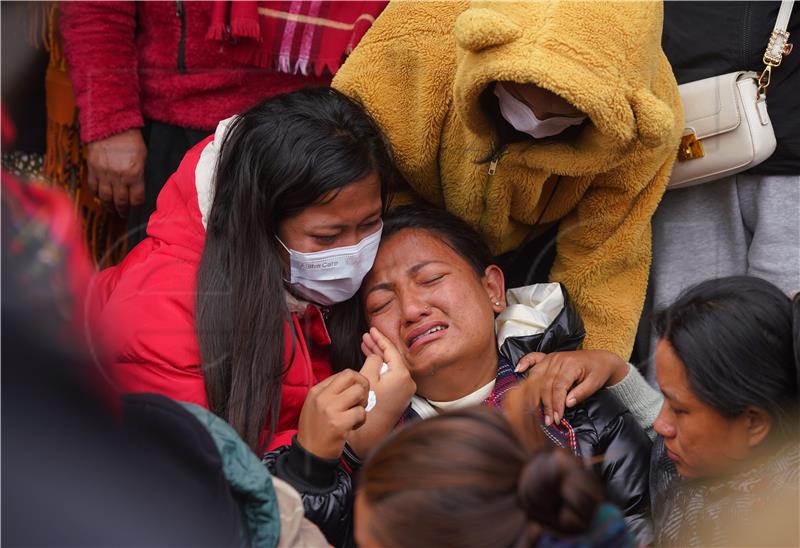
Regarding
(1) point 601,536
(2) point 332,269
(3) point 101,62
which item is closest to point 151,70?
(3) point 101,62

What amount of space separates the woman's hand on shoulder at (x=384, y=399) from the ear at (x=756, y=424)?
65 cm

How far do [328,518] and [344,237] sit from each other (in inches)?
22.8

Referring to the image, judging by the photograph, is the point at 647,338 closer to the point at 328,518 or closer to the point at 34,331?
the point at 328,518

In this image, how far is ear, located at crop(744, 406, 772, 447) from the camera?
5.02 feet

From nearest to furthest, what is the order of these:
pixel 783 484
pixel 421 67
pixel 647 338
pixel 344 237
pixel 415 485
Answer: pixel 415 485, pixel 783 484, pixel 344 237, pixel 421 67, pixel 647 338

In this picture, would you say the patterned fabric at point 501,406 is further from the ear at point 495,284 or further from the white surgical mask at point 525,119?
the white surgical mask at point 525,119

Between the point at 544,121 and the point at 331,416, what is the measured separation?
2.49 ft

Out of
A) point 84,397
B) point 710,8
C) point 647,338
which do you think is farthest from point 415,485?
point 710,8

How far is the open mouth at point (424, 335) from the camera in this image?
198cm

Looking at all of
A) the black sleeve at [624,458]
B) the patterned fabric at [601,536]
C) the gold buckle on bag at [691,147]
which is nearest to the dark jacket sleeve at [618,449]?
the black sleeve at [624,458]

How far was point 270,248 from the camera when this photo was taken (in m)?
1.91

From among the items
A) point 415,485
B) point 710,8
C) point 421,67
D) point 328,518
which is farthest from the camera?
point 710,8

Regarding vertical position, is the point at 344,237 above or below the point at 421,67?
below

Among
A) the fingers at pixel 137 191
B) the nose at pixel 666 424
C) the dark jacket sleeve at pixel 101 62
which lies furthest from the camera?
the fingers at pixel 137 191
